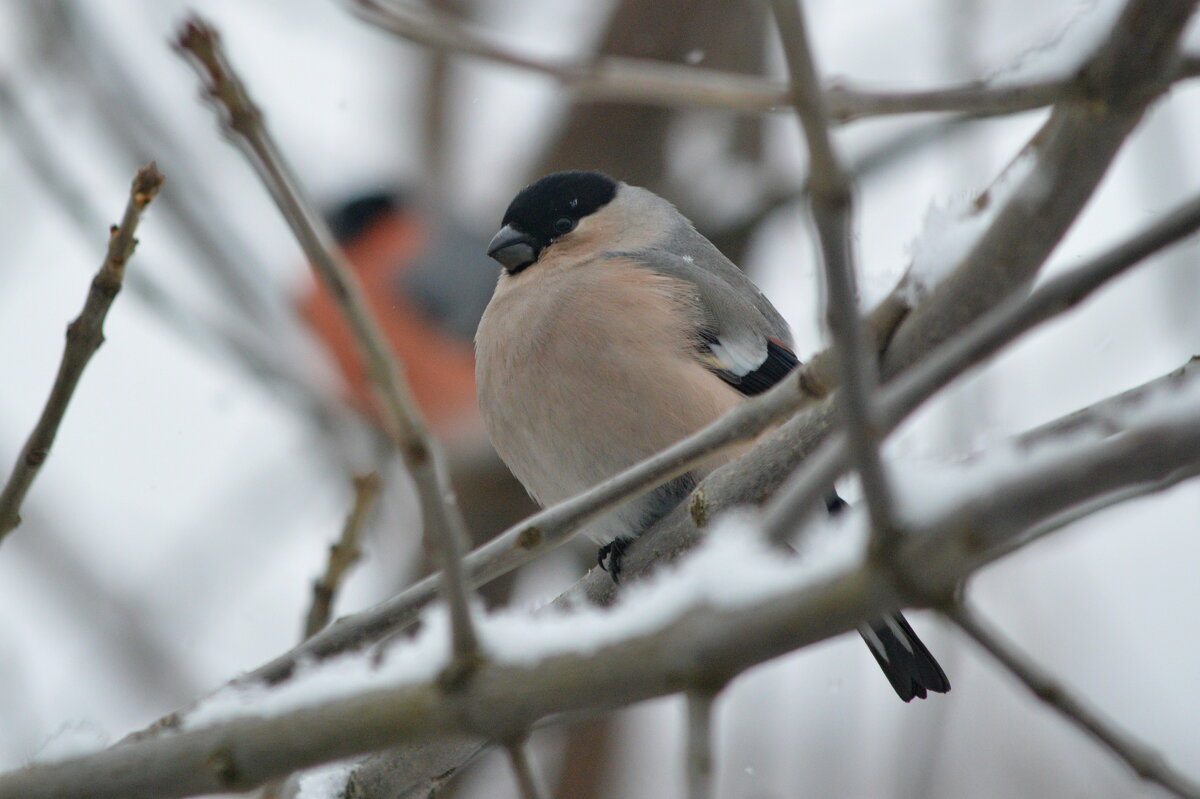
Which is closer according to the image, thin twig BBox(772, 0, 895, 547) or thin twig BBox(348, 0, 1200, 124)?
thin twig BBox(772, 0, 895, 547)

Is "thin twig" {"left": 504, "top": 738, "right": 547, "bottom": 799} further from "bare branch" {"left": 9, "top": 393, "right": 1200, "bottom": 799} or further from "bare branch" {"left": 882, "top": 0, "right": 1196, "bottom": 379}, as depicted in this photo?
"bare branch" {"left": 882, "top": 0, "right": 1196, "bottom": 379}

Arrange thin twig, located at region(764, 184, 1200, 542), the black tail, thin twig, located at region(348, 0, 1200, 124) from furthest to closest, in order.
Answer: the black tail
thin twig, located at region(348, 0, 1200, 124)
thin twig, located at region(764, 184, 1200, 542)

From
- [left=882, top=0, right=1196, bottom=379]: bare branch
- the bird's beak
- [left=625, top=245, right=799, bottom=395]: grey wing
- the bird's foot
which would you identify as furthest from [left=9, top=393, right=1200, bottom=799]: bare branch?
the bird's beak

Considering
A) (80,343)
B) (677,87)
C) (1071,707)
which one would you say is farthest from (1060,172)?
(80,343)

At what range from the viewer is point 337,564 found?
2.32m

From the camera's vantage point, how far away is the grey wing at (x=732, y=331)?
3211mm

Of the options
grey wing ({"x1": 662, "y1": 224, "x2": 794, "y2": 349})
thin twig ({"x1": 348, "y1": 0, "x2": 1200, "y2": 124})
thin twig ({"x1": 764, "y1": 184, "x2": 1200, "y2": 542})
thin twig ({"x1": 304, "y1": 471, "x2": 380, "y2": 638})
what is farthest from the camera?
grey wing ({"x1": 662, "y1": 224, "x2": 794, "y2": 349})

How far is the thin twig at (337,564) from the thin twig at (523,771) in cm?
107

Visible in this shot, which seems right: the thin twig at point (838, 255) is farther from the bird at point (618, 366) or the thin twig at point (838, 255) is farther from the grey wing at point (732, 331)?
the grey wing at point (732, 331)

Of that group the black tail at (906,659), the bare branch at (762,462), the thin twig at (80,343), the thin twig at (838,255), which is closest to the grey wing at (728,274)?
the black tail at (906,659)

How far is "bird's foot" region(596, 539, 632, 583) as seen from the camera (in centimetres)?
259

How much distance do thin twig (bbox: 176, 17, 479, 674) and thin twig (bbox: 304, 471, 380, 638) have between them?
101 cm

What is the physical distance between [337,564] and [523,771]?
1.10 meters

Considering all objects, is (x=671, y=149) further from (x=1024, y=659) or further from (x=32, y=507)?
(x=1024, y=659)
